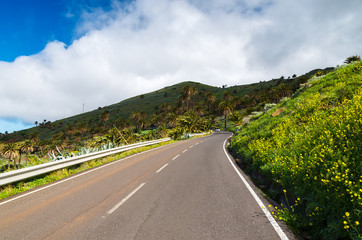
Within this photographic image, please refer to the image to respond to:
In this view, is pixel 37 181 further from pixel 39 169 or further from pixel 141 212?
pixel 141 212

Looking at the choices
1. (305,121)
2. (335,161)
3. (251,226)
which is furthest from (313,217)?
(305,121)

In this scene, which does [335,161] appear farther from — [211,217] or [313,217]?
[211,217]

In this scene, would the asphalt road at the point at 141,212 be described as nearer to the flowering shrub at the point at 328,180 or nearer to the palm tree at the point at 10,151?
the flowering shrub at the point at 328,180

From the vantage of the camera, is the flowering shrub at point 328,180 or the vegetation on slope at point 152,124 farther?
the vegetation on slope at point 152,124

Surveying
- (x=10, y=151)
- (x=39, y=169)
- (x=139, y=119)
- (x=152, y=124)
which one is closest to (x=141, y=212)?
(x=39, y=169)

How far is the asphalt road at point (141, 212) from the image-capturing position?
3.31 metres

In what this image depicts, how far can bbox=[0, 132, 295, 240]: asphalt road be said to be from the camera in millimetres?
3311

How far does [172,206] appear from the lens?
437 centimetres

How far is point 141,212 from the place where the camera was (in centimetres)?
412

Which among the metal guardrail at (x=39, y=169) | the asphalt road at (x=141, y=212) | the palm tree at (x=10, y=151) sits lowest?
the asphalt road at (x=141, y=212)

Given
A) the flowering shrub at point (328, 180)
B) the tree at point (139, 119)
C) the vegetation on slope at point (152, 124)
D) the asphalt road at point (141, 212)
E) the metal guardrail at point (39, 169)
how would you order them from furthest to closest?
the tree at point (139, 119), the vegetation on slope at point (152, 124), the metal guardrail at point (39, 169), the asphalt road at point (141, 212), the flowering shrub at point (328, 180)

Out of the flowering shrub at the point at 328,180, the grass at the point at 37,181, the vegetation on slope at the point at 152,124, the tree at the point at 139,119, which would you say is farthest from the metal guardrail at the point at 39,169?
the tree at the point at 139,119

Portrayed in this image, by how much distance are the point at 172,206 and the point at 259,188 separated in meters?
3.02

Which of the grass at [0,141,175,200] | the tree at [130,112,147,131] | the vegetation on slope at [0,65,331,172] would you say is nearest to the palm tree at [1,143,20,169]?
the vegetation on slope at [0,65,331,172]
